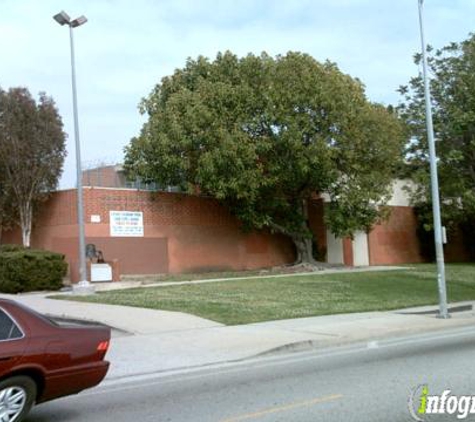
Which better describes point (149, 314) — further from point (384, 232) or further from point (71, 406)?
point (384, 232)

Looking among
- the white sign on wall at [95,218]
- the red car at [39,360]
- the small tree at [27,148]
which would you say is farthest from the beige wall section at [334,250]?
the red car at [39,360]

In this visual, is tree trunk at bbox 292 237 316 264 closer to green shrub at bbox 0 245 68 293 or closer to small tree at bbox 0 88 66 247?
small tree at bbox 0 88 66 247

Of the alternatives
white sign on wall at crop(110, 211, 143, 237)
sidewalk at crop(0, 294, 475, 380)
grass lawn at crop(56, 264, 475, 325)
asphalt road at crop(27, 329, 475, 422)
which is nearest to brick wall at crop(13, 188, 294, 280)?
white sign on wall at crop(110, 211, 143, 237)

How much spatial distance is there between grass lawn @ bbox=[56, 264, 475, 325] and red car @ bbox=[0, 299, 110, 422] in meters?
8.44

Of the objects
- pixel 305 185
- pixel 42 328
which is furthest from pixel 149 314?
pixel 305 185

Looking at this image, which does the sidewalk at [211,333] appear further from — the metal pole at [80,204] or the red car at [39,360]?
the metal pole at [80,204]

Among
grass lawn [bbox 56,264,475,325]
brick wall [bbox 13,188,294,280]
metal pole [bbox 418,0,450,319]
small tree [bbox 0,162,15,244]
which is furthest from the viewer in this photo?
brick wall [bbox 13,188,294,280]

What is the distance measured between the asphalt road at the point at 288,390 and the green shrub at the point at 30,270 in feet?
46.8

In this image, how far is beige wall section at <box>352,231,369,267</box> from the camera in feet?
122

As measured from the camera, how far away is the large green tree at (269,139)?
28203mm

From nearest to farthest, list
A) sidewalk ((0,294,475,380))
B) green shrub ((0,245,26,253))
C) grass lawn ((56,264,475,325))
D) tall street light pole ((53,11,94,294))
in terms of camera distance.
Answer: sidewalk ((0,294,475,380))
grass lawn ((56,264,475,325))
tall street light pole ((53,11,94,294))
green shrub ((0,245,26,253))

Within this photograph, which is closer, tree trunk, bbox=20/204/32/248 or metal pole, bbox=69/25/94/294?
metal pole, bbox=69/25/94/294

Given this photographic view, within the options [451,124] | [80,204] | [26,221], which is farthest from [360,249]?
[80,204]

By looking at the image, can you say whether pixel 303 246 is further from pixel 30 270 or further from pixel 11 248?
pixel 30 270
